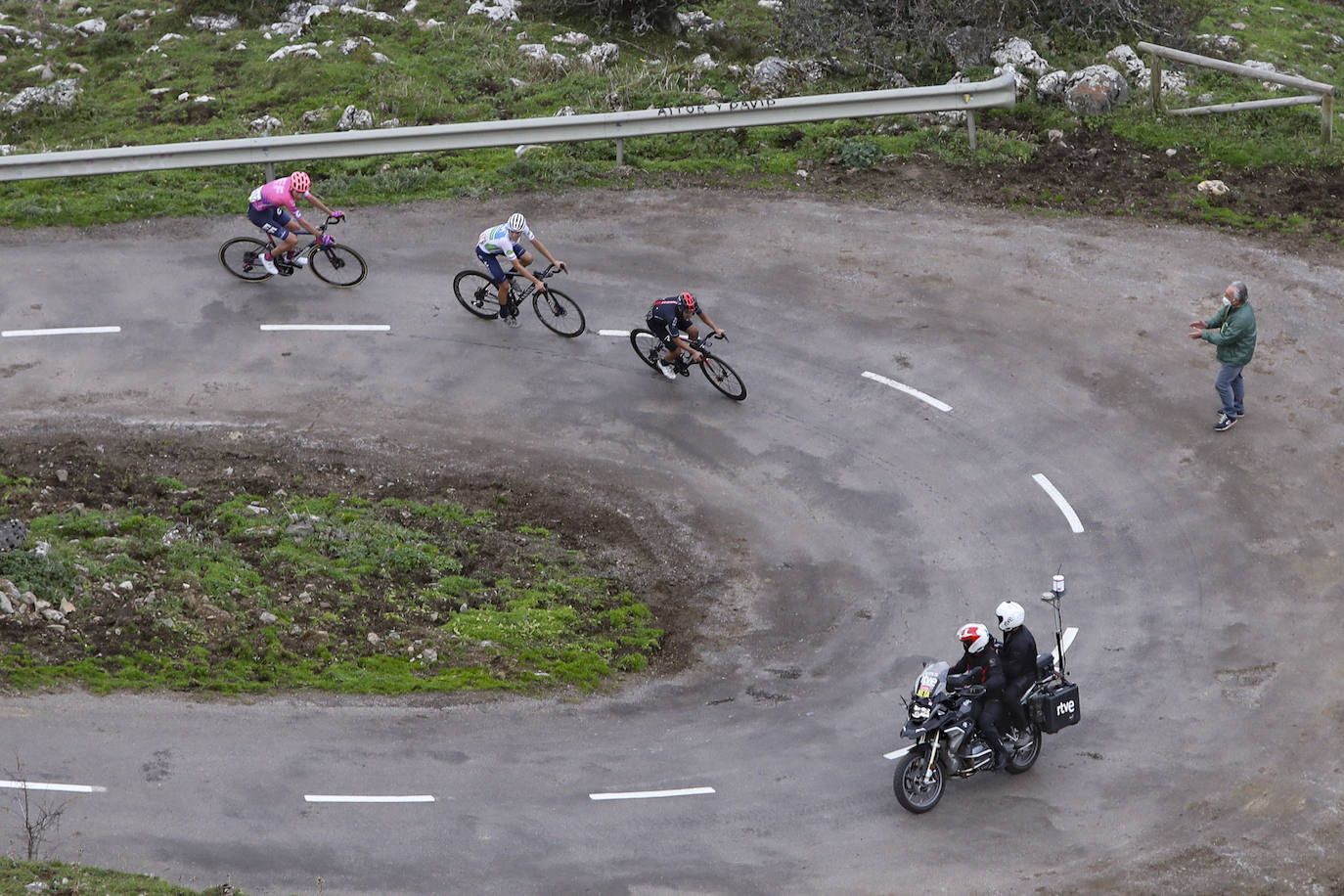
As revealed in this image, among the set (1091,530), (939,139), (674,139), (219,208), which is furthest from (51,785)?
(939,139)

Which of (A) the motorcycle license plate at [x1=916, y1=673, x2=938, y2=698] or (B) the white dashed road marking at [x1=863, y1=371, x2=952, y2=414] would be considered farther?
(B) the white dashed road marking at [x1=863, y1=371, x2=952, y2=414]

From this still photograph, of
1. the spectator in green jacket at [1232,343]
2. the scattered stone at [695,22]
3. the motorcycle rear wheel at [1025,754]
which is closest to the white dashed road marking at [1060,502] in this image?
the spectator in green jacket at [1232,343]

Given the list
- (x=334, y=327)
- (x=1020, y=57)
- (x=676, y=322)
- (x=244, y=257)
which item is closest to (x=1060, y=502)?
(x=676, y=322)

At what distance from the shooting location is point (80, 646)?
1516 centimetres

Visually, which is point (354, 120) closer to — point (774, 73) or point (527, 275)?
point (527, 275)

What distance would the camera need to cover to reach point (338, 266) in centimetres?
2192

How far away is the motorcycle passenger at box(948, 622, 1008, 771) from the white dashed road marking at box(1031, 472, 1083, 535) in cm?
411

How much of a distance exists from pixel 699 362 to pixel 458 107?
9.29 metres

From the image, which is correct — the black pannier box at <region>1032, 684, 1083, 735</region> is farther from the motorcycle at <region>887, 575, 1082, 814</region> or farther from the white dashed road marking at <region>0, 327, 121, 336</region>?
the white dashed road marking at <region>0, 327, 121, 336</region>

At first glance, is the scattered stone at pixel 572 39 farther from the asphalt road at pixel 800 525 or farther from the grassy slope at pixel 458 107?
the asphalt road at pixel 800 525

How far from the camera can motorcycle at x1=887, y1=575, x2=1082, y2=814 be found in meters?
13.5

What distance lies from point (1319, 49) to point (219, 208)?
71.6 feet

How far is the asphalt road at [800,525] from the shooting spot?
1306 centimetres

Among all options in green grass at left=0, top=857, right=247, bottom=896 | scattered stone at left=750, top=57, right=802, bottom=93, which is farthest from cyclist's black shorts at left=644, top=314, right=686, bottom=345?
green grass at left=0, top=857, right=247, bottom=896
